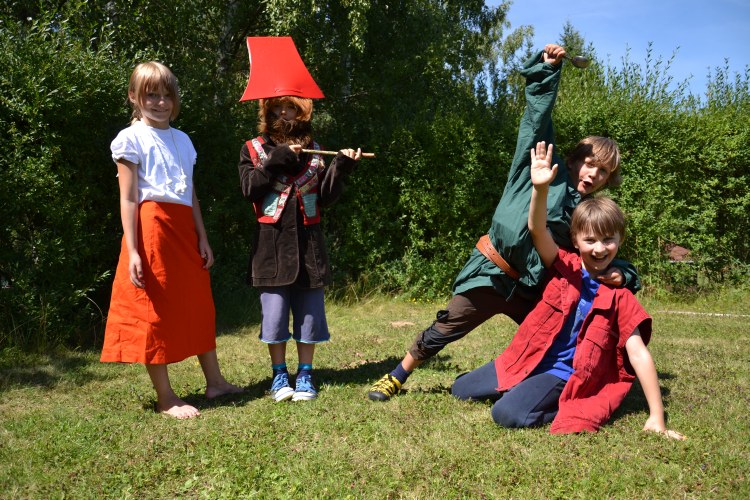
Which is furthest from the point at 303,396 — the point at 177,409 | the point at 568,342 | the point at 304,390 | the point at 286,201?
the point at 568,342

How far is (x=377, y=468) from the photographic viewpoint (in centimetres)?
294

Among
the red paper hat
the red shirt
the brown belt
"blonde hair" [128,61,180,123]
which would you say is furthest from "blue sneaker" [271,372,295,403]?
"blonde hair" [128,61,180,123]

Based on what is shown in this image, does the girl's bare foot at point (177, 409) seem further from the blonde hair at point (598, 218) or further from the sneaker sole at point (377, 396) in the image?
the blonde hair at point (598, 218)

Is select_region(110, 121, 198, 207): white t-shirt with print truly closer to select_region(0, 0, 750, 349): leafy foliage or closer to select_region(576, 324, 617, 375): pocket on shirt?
select_region(0, 0, 750, 349): leafy foliage

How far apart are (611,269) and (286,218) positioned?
1933mm

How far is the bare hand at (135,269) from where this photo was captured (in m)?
3.62

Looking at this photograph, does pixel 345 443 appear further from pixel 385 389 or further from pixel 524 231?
pixel 524 231

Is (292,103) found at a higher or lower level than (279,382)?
higher

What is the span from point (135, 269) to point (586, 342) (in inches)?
97.7

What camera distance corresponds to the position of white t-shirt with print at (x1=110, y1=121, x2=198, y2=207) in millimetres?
3650

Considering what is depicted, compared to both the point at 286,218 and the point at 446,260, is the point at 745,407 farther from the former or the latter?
the point at 446,260

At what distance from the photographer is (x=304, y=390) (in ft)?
13.3

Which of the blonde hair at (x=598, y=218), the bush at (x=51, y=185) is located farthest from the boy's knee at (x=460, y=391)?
the bush at (x=51, y=185)

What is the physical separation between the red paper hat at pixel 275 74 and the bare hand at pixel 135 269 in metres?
1.13
